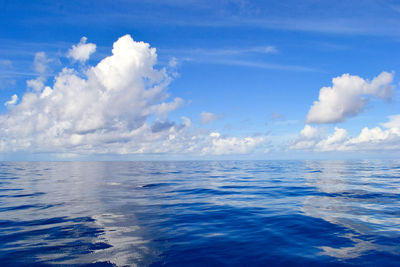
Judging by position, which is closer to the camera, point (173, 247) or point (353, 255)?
point (353, 255)

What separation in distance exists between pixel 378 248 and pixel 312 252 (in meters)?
2.72

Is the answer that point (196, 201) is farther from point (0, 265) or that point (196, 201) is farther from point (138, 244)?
point (0, 265)

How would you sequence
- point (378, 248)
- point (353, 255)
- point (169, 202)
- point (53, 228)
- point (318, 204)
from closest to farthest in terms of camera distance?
1. point (353, 255)
2. point (378, 248)
3. point (53, 228)
4. point (318, 204)
5. point (169, 202)

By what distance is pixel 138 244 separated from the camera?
394 inches

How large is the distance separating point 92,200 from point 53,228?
26.5ft

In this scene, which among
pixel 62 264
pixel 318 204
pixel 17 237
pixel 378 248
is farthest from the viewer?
pixel 318 204

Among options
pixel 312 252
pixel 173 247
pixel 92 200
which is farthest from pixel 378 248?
pixel 92 200

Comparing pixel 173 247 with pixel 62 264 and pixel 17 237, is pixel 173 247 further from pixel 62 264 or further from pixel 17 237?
pixel 17 237

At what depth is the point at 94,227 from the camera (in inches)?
487

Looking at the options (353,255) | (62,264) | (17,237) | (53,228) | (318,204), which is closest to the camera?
(62,264)

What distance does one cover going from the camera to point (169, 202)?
19219 mm

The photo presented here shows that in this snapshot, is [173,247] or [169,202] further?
[169,202]

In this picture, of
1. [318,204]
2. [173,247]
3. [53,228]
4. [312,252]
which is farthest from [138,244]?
[318,204]

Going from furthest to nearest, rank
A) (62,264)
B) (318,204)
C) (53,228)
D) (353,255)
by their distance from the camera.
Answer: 1. (318,204)
2. (53,228)
3. (353,255)
4. (62,264)
